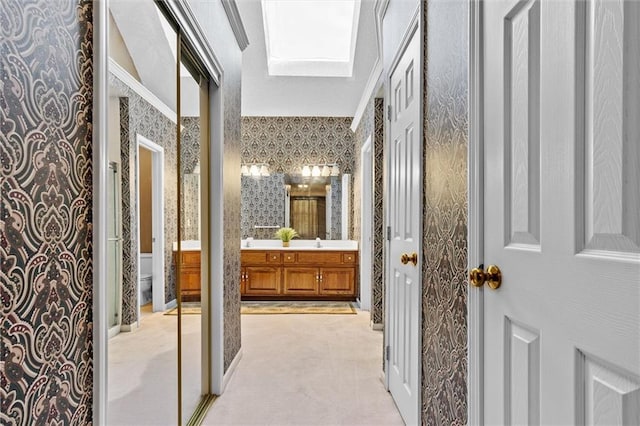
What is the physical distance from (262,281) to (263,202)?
1.17 m

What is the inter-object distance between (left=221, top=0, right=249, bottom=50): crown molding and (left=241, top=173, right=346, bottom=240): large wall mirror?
2.67 metres

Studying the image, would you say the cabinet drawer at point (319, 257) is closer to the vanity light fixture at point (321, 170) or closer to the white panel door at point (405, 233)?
the vanity light fixture at point (321, 170)

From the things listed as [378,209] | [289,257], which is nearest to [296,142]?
[289,257]

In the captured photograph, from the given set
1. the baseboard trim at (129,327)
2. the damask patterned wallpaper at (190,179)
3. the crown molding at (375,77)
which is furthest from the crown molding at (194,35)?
the baseboard trim at (129,327)

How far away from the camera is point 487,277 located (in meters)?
1.14

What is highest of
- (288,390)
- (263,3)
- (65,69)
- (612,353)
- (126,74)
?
(263,3)

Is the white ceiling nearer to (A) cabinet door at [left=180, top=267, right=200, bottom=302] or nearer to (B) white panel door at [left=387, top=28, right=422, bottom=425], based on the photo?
(B) white panel door at [left=387, top=28, right=422, bottom=425]

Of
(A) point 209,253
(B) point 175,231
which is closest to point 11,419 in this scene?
(B) point 175,231

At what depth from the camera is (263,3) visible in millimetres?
3090

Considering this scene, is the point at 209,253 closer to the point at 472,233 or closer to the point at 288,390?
the point at 288,390

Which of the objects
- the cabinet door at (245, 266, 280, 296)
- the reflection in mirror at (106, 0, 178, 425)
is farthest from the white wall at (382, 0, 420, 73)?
the cabinet door at (245, 266, 280, 296)

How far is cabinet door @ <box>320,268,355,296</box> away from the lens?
5.02 m

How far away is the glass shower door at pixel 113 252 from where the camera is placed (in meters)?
1.19

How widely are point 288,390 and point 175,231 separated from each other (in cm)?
129
